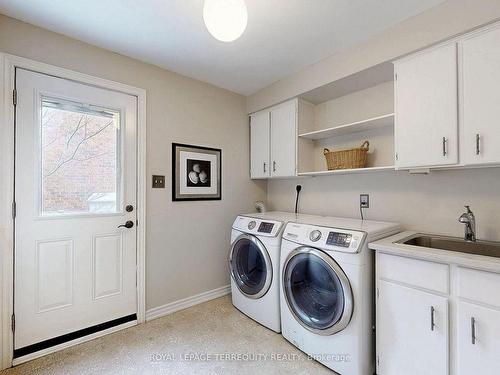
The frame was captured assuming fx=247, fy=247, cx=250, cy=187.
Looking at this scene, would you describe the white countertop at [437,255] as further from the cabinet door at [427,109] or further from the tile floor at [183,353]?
the tile floor at [183,353]

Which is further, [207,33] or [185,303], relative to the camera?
[185,303]

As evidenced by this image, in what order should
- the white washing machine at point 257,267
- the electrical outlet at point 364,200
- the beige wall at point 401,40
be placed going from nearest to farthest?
the beige wall at point 401,40
the white washing machine at point 257,267
the electrical outlet at point 364,200

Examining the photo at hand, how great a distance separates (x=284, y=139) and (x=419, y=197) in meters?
1.30

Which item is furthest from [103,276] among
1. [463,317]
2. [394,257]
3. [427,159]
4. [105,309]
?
[427,159]

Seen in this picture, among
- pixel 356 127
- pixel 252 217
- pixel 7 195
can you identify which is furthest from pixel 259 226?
pixel 7 195

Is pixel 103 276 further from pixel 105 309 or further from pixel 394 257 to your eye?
pixel 394 257

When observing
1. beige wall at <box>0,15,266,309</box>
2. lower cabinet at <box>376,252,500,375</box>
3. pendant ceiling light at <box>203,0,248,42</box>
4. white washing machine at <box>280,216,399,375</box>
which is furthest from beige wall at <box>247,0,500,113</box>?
lower cabinet at <box>376,252,500,375</box>

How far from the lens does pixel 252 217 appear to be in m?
2.37

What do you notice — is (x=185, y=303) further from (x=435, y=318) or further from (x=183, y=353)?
(x=435, y=318)

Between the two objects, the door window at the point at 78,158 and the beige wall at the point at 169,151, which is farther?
the beige wall at the point at 169,151

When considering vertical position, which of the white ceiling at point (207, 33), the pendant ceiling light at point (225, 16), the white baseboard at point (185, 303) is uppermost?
the white ceiling at point (207, 33)

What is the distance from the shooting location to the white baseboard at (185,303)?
2.30m

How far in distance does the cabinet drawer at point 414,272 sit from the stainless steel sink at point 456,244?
20 centimetres

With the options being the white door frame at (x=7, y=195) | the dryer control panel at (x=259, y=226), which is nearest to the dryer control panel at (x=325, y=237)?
the dryer control panel at (x=259, y=226)
